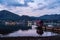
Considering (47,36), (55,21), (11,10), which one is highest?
(11,10)

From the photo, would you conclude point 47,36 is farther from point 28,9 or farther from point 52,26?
point 28,9

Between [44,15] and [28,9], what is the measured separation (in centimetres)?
29

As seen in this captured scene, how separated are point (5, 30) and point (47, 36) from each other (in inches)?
27.5

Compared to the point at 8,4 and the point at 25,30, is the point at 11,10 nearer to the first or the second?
the point at 8,4

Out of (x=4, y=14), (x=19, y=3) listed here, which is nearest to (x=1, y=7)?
(x=4, y=14)

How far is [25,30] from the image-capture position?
2943mm

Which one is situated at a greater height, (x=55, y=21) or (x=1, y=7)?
(x=1, y=7)

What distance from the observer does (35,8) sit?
3.00 metres

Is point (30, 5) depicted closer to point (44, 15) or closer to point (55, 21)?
point (44, 15)

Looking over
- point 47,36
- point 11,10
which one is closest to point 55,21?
point 47,36

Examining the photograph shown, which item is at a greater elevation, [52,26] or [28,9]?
[28,9]

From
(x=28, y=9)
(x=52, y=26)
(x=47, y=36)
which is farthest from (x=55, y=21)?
(x=28, y=9)

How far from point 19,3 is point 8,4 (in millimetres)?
183

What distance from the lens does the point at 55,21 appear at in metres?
2.99
